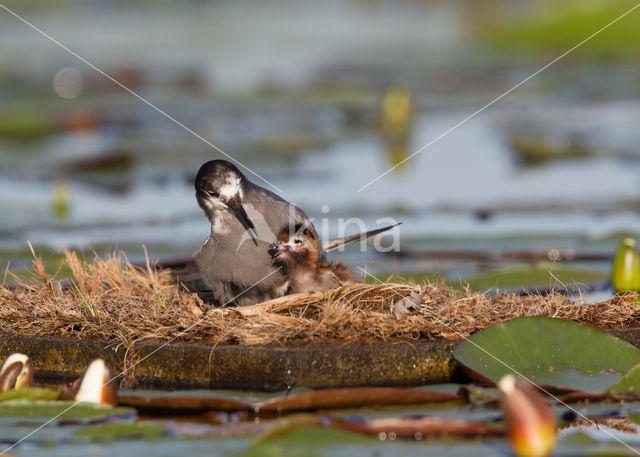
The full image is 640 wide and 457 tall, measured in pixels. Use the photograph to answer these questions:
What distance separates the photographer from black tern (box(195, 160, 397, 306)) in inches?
258

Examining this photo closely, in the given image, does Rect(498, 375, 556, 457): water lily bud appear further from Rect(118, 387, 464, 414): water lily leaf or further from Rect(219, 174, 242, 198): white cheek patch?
Rect(219, 174, 242, 198): white cheek patch

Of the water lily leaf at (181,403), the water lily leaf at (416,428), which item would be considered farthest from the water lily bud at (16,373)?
the water lily leaf at (416,428)

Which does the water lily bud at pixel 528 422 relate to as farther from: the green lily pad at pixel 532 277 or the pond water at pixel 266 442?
the green lily pad at pixel 532 277

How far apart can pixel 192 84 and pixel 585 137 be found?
1189cm

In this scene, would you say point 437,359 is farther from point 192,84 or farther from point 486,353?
point 192,84

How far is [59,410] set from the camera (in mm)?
5219

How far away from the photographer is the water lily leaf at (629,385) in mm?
5379

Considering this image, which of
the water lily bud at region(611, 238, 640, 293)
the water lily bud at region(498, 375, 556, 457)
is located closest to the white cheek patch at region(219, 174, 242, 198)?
the water lily bud at region(611, 238, 640, 293)

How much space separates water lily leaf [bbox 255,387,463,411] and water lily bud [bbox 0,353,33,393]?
1.28m

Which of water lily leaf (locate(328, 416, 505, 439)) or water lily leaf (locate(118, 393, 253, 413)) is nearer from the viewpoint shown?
water lily leaf (locate(328, 416, 505, 439))

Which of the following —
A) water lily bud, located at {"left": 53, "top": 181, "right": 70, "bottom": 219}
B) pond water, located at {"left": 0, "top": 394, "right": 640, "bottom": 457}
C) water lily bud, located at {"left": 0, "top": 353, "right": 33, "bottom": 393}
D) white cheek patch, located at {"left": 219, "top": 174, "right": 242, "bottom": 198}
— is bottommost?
pond water, located at {"left": 0, "top": 394, "right": 640, "bottom": 457}

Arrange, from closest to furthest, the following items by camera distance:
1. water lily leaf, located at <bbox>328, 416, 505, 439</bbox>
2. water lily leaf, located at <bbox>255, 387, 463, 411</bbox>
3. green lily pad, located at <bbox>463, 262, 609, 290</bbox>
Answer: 1. water lily leaf, located at <bbox>328, 416, 505, 439</bbox>
2. water lily leaf, located at <bbox>255, 387, 463, 411</bbox>
3. green lily pad, located at <bbox>463, 262, 609, 290</bbox>

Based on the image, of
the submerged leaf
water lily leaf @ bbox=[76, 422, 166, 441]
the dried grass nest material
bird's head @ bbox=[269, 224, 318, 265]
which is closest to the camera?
the submerged leaf

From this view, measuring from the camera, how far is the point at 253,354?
19.0 ft
